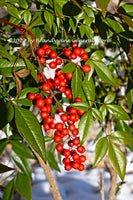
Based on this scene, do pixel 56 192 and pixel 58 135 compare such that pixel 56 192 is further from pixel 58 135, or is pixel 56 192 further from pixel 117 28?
pixel 117 28

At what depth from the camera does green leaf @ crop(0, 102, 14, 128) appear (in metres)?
0.46

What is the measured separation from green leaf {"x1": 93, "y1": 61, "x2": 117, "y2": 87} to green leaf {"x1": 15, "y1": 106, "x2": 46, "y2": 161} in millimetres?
194

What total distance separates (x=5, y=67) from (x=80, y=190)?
1326mm

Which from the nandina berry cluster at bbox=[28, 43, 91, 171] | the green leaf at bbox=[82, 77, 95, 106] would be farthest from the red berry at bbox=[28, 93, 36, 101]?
the green leaf at bbox=[82, 77, 95, 106]

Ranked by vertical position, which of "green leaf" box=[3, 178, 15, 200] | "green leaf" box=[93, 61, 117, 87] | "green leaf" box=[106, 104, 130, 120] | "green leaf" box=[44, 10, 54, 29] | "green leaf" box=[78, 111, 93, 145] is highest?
"green leaf" box=[44, 10, 54, 29]

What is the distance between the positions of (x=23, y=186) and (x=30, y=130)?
0.52 feet

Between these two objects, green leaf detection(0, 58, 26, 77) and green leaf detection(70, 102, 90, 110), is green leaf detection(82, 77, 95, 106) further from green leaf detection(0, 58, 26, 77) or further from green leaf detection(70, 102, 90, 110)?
green leaf detection(0, 58, 26, 77)

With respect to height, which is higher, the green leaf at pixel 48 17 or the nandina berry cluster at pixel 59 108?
the green leaf at pixel 48 17

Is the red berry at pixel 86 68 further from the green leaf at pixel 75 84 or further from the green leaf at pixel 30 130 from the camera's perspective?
the green leaf at pixel 30 130

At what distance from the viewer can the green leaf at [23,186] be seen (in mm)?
498

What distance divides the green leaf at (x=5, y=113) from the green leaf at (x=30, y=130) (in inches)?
0.5

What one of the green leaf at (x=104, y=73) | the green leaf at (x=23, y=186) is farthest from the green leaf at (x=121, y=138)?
the green leaf at (x=23, y=186)

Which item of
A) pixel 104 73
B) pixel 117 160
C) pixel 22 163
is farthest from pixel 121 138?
pixel 22 163

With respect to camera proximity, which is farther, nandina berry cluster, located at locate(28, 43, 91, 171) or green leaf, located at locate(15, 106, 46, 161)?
nandina berry cluster, located at locate(28, 43, 91, 171)
